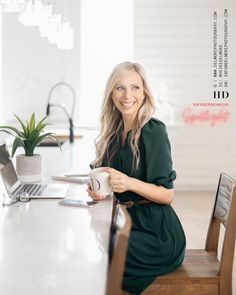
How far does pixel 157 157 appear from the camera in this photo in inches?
70.4

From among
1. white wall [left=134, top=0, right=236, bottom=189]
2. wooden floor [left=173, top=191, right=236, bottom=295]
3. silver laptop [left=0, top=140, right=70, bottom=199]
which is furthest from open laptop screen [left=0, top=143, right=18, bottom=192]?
white wall [left=134, top=0, right=236, bottom=189]

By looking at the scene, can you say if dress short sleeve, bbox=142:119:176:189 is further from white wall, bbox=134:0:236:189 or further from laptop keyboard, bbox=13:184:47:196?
white wall, bbox=134:0:236:189

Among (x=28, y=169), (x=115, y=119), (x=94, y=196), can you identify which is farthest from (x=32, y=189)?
(x=115, y=119)

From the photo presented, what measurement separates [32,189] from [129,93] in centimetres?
61

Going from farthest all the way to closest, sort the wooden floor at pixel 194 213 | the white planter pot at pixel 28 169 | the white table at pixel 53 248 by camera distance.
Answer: the wooden floor at pixel 194 213 < the white planter pot at pixel 28 169 < the white table at pixel 53 248

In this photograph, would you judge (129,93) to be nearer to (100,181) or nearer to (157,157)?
(157,157)

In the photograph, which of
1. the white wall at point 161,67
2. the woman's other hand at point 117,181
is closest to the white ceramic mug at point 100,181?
the woman's other hand at point 117,181

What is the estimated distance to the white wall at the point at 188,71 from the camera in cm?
516

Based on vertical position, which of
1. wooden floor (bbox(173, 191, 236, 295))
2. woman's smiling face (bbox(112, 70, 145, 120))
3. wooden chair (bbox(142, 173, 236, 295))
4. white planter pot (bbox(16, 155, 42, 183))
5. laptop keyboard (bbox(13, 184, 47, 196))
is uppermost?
woman's smiling face (bbox(112, 70, 145, 120))

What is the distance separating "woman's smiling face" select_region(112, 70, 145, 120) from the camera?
1858mm

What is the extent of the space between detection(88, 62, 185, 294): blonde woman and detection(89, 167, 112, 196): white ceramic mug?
3cm

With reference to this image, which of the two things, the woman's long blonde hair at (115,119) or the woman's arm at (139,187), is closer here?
the woman's arm at (139,187)

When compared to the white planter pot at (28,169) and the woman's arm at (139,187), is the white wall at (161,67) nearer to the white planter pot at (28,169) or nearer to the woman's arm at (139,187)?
the white planter pot at (28,169)

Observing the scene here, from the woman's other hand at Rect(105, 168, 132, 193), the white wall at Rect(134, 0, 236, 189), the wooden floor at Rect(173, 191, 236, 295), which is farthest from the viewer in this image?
the white wall at Rect(134, 0, 236, 189)
